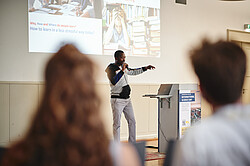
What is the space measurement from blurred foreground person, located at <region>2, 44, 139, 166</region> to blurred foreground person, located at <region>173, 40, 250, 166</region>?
0.97 feet

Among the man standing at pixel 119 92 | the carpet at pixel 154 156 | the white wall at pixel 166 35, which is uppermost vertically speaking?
the white wall at pixel 166 35

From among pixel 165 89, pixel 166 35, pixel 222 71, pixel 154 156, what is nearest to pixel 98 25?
pixel 166 35

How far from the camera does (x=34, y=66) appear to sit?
520 cm

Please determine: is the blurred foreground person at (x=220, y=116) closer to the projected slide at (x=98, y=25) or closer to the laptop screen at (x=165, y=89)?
the laptop screen at (x=165, y=89)

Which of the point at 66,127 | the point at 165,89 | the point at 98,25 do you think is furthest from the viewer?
the point at 98,25

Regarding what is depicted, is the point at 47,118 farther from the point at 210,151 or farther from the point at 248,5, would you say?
the point at 248,5

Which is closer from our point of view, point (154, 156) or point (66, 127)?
point (66, 127)

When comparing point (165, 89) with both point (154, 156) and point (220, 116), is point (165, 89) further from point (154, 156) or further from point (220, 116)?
point (220, 116)

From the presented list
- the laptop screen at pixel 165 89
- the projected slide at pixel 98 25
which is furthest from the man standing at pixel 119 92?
the projected slide at pixel 98 25

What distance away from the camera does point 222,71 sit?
3.61 ft

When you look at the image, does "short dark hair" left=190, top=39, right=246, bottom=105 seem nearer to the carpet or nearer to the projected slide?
the carpet

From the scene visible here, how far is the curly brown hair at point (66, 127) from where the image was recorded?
811mm

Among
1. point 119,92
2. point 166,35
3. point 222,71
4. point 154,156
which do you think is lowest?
point 154,156

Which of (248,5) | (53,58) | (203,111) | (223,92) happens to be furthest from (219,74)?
(248,5)
